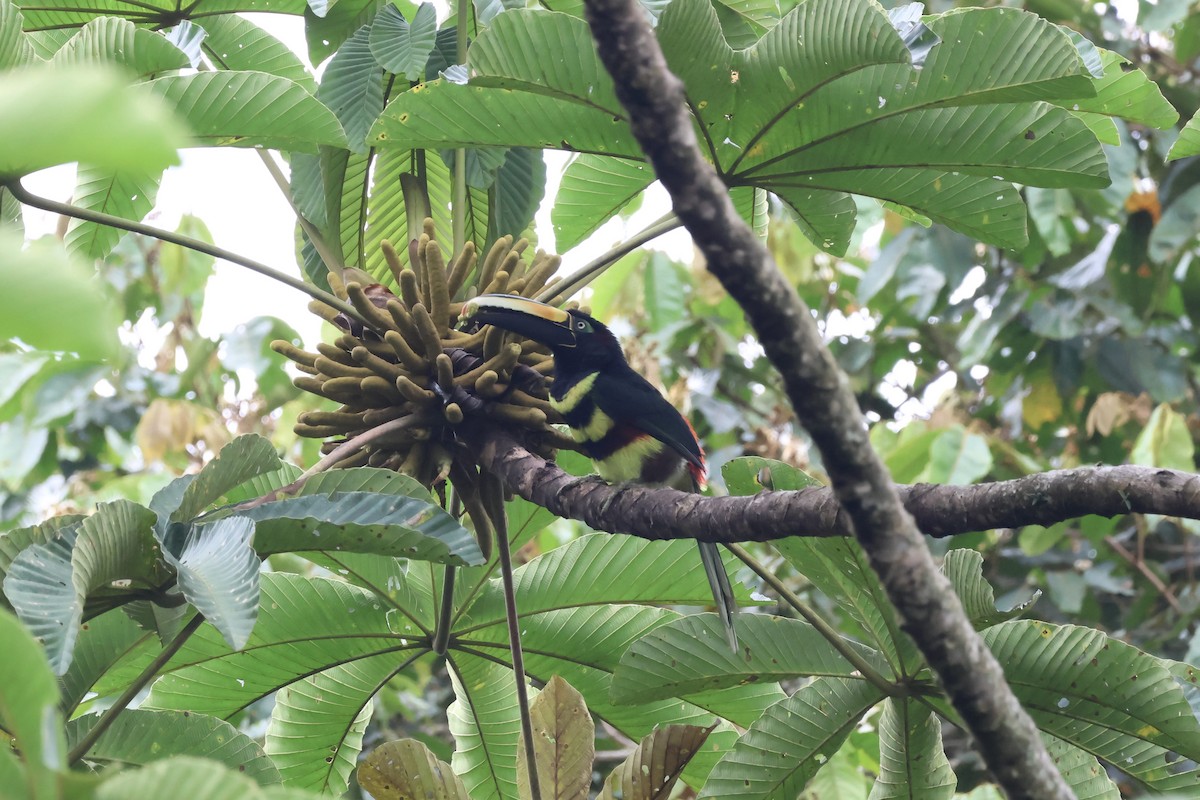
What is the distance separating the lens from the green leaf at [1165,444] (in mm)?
3662

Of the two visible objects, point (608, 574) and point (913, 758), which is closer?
point (913, 758)

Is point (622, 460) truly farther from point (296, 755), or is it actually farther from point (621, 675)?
point (296, 755)

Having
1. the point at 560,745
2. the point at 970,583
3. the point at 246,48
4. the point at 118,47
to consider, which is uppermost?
the point at 246,48

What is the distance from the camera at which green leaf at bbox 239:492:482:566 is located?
5.19 feet

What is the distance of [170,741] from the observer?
186 cm

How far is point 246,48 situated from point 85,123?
223 centimetres

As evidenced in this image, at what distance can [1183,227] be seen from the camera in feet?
13.1

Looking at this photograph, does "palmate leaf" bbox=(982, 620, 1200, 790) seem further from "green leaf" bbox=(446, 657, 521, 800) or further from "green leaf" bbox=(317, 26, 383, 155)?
"green leaf" bbox=(317, 26, 383, 155)

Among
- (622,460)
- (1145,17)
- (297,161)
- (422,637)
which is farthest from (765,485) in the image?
(1145,17)

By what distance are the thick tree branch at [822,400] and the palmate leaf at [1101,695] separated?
755mm

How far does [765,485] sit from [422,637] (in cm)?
81

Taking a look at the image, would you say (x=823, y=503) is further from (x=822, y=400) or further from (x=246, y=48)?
(x=246, y=48)

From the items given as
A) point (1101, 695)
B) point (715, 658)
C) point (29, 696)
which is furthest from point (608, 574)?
point (29, 696)

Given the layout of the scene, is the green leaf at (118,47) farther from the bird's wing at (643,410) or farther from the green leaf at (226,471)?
the bird's wing at (643,410)
